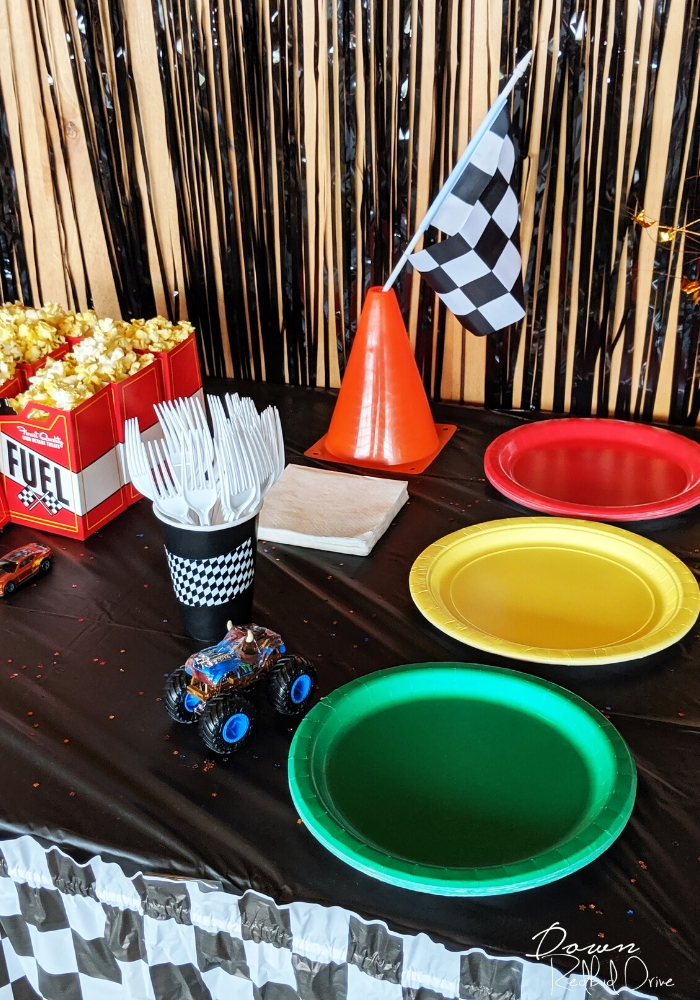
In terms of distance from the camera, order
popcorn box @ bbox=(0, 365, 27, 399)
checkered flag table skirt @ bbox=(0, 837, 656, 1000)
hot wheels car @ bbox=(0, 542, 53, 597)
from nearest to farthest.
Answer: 1. checkered flag table skirt @ bbox=(0, 837, 656, 1000)
2. hot wheels car @ bbox=(0, 542, 53, 597)
3. popcorn box @ bbox=(0, 365, 27, 399)

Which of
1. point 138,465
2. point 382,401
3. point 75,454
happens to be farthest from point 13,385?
point 382,401

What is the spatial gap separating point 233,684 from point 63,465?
423 millimetres

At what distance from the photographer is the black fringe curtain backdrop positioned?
4.21 feet

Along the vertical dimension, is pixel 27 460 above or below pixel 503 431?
above

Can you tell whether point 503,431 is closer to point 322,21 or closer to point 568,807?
point 322,21

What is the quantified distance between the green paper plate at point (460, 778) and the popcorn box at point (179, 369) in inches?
22.4

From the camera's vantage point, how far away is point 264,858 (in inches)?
26.7

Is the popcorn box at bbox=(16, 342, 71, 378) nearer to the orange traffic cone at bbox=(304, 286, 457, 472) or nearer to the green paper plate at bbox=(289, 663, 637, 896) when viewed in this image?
the orange traffic cone at bbox=(304, 286, 457, 472)

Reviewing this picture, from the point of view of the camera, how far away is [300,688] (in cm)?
80

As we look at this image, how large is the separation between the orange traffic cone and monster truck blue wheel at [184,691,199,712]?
1.89ft

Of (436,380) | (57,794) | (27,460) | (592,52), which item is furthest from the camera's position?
(436,380)

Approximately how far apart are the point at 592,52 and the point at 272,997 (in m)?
1.24

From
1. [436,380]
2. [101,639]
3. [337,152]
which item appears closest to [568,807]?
[101,639]

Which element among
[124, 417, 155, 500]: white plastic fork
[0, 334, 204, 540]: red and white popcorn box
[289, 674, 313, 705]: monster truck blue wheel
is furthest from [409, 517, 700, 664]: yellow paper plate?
[0, 334, 204, 540]: red and white popcorn box
